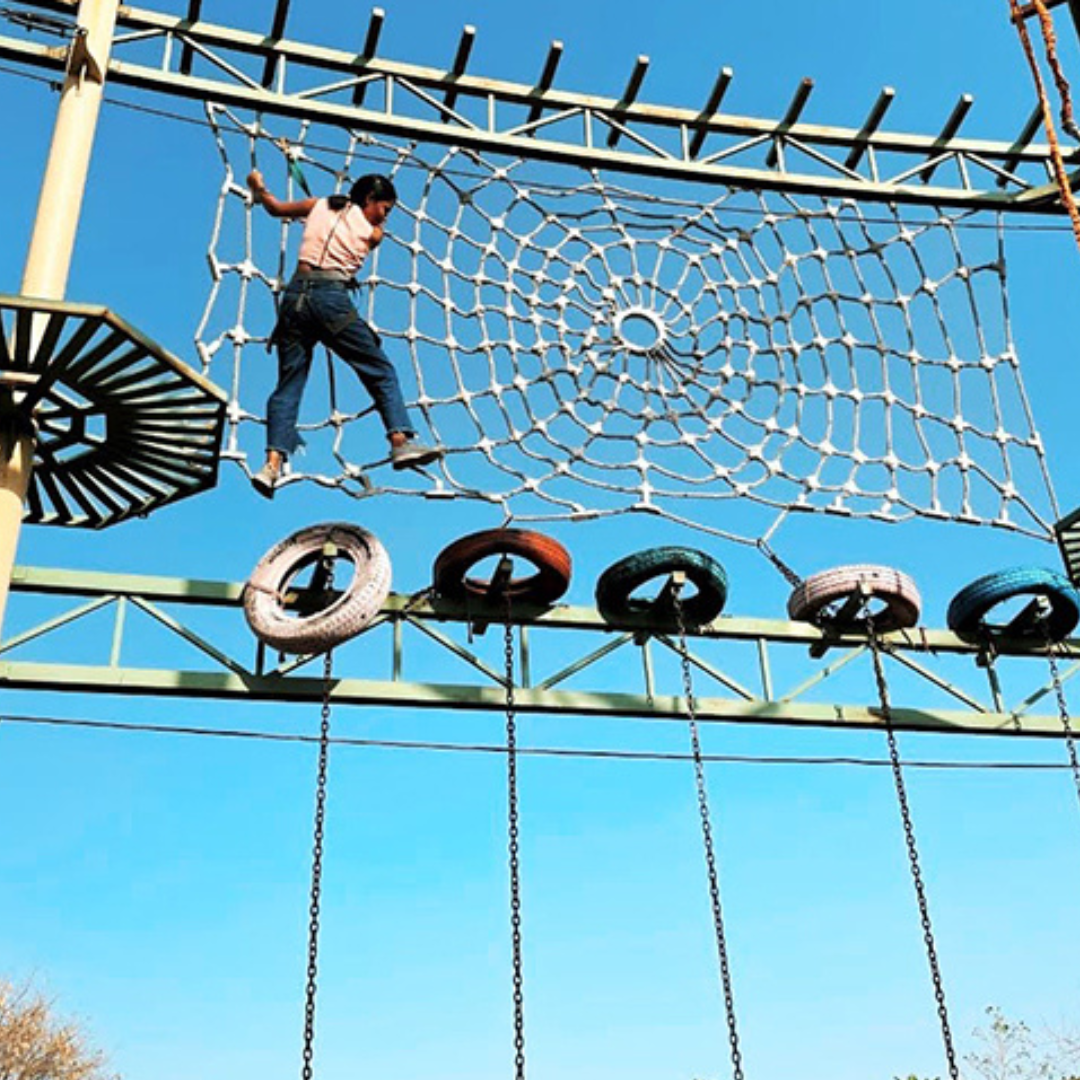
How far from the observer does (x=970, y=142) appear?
38.9 feet

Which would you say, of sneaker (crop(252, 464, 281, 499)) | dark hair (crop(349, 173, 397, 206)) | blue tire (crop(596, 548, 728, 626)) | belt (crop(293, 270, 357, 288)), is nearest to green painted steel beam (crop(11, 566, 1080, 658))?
blue tire (crop(596, 548, 728, 626))

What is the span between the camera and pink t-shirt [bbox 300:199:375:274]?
911cm

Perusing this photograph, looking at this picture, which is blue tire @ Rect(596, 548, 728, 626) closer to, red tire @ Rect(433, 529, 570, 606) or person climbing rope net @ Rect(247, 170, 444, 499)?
red tire @ Rect(433, 529, 570, 606)

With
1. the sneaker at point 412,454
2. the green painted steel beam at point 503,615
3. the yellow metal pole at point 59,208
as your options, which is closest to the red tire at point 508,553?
the green painted steel beam at point 503,615

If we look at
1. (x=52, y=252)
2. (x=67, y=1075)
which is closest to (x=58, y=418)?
(x=52, y=252)

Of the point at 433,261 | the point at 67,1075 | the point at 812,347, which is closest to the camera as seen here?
the point at 433,261

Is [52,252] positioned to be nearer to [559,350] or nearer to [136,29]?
[136,29]

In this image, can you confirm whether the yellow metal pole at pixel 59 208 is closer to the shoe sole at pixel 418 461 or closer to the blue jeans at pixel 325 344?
the blue jeans at pixel 325 344

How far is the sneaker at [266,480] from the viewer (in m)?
8.53

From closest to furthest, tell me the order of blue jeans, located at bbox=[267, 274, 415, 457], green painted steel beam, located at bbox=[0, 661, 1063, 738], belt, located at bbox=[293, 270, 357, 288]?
green painted steel beam, located at bbox=[0, 661, 1063, 738] < blue jeans, located at bbox=[267, 274, 415, 457] < belt, located at bbox=[293, 270, 357, 288]

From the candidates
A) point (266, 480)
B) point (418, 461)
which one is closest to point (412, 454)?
point (418, 461)

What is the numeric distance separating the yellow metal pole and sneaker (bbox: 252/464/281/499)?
167cm

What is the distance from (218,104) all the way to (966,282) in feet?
22.2

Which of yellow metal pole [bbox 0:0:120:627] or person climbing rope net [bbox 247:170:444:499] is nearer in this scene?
yellow metal pole [bbox 0:0:120:627]
